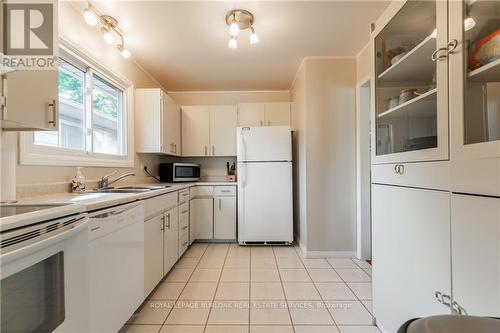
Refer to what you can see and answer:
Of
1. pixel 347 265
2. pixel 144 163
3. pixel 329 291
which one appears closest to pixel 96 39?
pixel 144 163

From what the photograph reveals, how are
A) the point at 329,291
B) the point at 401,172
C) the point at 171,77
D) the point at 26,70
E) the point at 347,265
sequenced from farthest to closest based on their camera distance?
the point at 171,77, the point at 347,265, the point at 329,291, the point at 401,172, the point at 26,70

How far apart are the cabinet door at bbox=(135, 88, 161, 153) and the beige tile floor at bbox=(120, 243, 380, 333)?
147cm

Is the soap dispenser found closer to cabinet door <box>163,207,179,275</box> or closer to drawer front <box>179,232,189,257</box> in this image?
cabinet door <box>163,207,179,275</box>

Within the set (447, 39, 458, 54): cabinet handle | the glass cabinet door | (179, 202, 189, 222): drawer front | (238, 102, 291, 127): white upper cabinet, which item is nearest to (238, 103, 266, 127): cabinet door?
(238, 102, 291, 127): white upper cabinet

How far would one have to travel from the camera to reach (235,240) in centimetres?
347

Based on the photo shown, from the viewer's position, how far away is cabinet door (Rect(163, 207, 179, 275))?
2248 millimetres

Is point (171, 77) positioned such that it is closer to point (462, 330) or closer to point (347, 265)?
point (347, 265)

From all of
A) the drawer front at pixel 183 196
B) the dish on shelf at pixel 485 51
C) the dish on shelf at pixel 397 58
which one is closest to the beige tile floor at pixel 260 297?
the drawer front at pixel 183 196

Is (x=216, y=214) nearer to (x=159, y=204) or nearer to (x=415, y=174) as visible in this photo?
(x=159, y=204)

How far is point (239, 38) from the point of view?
240 cm

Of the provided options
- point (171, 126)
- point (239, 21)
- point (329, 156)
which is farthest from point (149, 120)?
point (329, 156)

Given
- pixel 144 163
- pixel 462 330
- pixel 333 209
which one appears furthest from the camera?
pixel 144 163

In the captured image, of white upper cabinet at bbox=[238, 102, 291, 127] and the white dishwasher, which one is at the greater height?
white upper cabinet at bbox=[238, 102, 291, 127]

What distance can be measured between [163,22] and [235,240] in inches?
110
